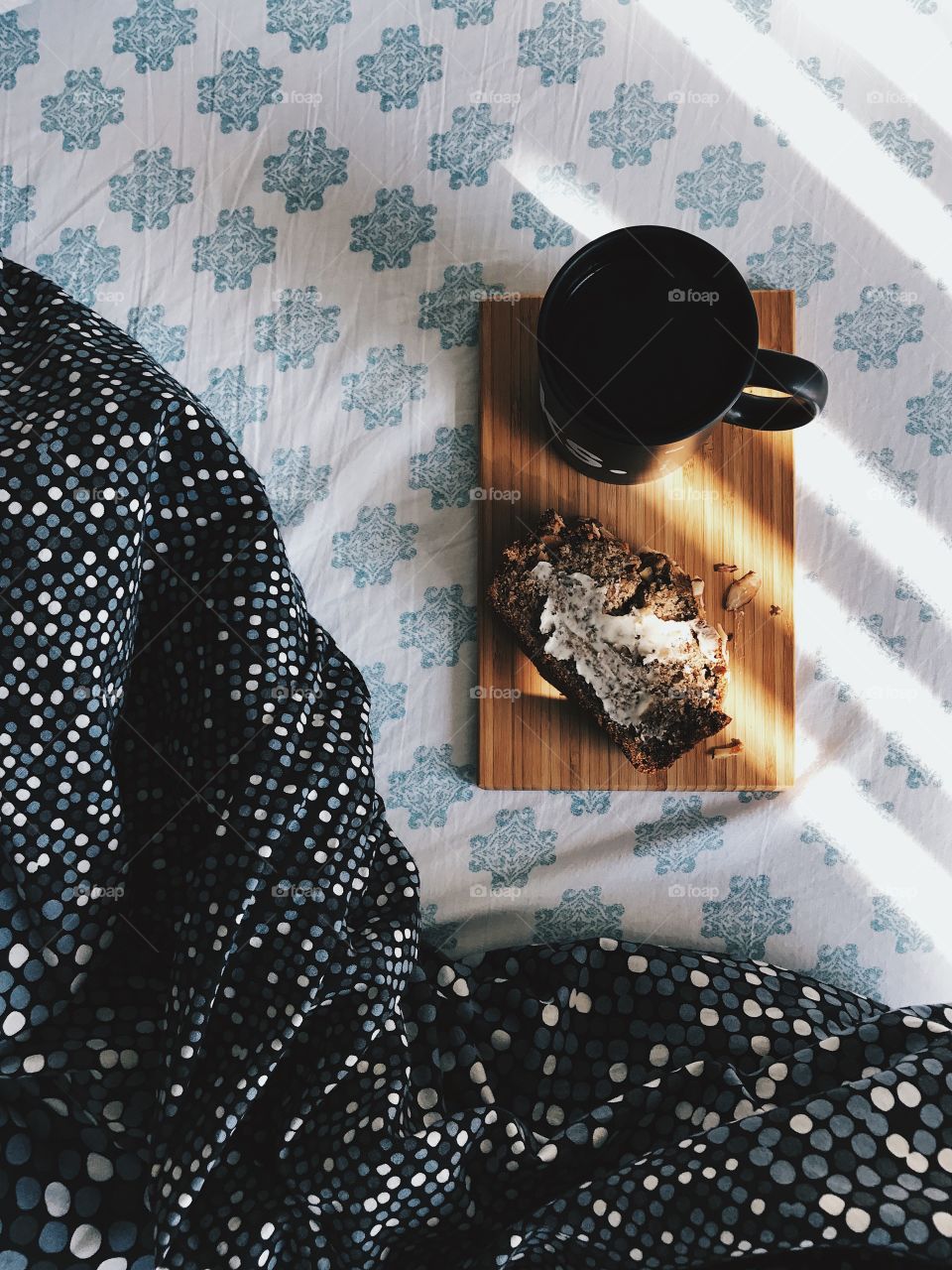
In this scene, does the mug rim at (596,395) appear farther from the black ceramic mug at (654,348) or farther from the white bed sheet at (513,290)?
the white bed sheet at (513,290)

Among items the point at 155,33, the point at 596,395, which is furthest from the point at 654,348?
the point at 155,33

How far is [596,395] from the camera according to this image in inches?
21.7

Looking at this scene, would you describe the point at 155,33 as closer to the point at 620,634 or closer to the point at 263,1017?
the point at 620,634

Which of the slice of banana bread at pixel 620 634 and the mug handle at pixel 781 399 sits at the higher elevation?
the mug handle at pixel 781 399

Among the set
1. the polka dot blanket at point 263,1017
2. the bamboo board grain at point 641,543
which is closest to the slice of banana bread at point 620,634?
the bamboo board grain at point 641,543

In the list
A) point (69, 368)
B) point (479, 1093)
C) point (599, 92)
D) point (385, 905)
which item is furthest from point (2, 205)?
point (479, 1093)

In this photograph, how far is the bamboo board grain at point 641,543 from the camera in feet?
2.13

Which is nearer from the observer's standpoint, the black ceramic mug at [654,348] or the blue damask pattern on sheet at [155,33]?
the black ceramic mug at [654,348]

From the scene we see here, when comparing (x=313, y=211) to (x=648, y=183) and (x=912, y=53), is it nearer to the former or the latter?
(x=648, y=183)

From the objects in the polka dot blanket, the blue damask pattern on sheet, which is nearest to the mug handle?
the polka dot blanket

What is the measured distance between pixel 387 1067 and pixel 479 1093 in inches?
2.5

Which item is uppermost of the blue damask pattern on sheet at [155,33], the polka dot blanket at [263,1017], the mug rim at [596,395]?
the mug rim at [596,395]

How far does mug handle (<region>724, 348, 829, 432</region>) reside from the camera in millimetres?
549

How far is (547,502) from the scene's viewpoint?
66cm
